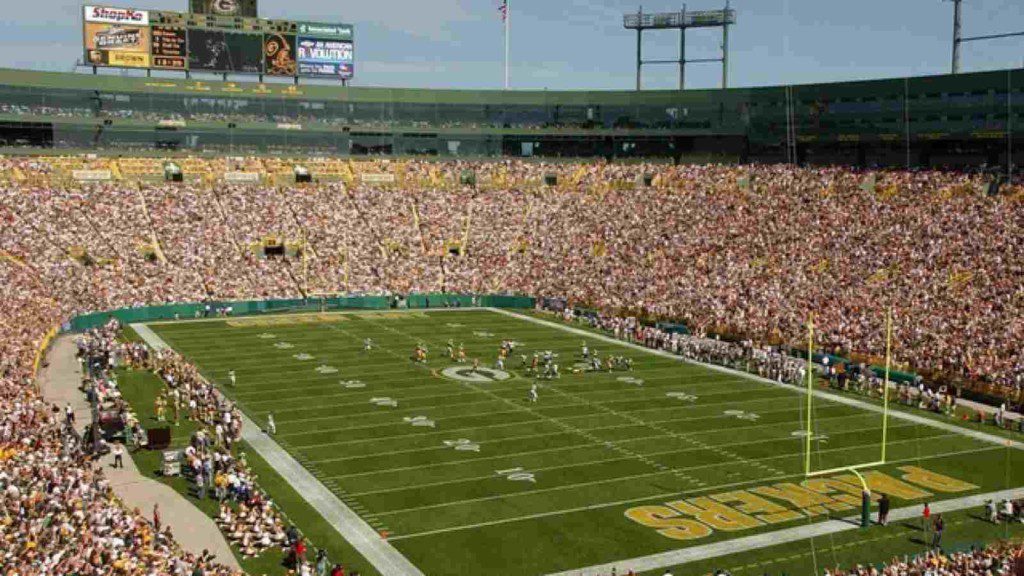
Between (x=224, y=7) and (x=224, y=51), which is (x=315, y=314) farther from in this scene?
(x=224, y=7)

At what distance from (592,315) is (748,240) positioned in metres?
11.1

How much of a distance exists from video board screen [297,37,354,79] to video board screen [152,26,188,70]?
7.95 meters

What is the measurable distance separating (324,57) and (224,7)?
25.0ft

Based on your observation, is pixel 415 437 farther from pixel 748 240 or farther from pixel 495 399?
pixel 748 240

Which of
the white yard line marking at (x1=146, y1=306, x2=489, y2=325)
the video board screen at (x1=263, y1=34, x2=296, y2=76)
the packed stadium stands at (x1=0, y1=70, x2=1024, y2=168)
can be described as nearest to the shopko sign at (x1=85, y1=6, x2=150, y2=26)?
the packed stadium stands at (x1=0, y1=70, x2=1024, y2=168)

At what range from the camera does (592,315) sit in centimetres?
5122

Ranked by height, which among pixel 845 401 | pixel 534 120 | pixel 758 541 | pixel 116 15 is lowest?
pixel 758 541

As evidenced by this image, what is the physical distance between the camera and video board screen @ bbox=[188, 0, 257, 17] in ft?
221

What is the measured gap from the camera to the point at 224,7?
6812 cm

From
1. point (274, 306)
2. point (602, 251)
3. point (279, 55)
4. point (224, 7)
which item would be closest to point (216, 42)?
point (224, 7)

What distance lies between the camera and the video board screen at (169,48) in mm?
66000

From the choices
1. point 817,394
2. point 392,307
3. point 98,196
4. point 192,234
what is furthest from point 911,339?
point 98,196

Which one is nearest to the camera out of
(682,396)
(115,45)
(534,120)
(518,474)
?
(518,474)

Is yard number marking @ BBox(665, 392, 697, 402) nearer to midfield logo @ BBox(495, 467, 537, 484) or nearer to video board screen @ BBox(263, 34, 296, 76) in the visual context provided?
midfield logo @ BBox(495, 467, 537, 484)
